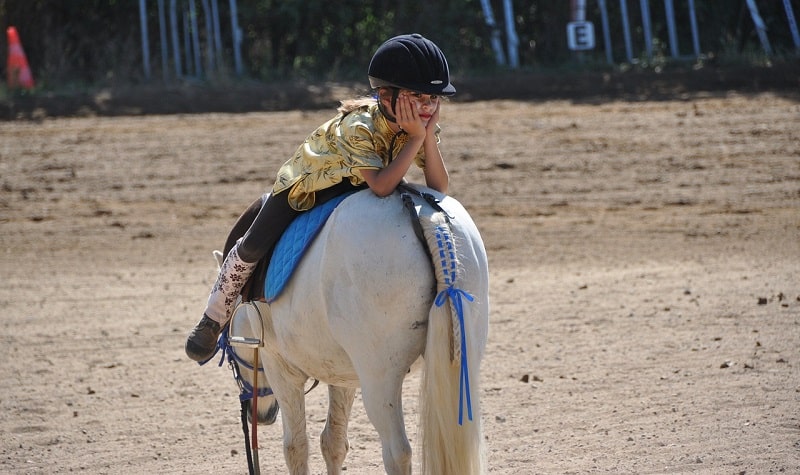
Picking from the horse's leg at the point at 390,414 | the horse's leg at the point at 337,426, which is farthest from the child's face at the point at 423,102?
the horse's leg at the point at 337,426

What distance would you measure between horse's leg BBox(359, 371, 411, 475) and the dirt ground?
138 centimetres

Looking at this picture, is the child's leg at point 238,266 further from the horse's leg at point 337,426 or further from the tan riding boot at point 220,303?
the horse's leg at point 337,426

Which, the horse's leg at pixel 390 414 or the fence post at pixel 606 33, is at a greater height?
the horse's leg at pixel 390 414

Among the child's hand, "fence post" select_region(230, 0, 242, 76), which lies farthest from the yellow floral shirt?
"fence post" select_region(230, 0, 242, 76)

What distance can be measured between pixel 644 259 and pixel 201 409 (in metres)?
4.85

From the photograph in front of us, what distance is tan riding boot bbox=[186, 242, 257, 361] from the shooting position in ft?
14.0

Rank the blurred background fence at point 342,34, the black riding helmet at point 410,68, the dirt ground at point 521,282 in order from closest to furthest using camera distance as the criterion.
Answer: the black riding helmet at point 410,68 → the dirt ground at point 521,282 → the blurred background fence at point 342,34

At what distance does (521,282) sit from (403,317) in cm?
530

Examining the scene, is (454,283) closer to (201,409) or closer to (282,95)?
(201,409)

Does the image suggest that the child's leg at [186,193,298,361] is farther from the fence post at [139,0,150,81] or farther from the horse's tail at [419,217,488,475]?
the fence post at [139,0,150,81]

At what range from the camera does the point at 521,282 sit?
8.73 meters

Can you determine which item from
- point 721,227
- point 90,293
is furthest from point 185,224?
point 721,227

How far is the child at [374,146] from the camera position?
374 centimetres

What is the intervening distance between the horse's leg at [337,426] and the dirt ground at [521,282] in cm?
54
